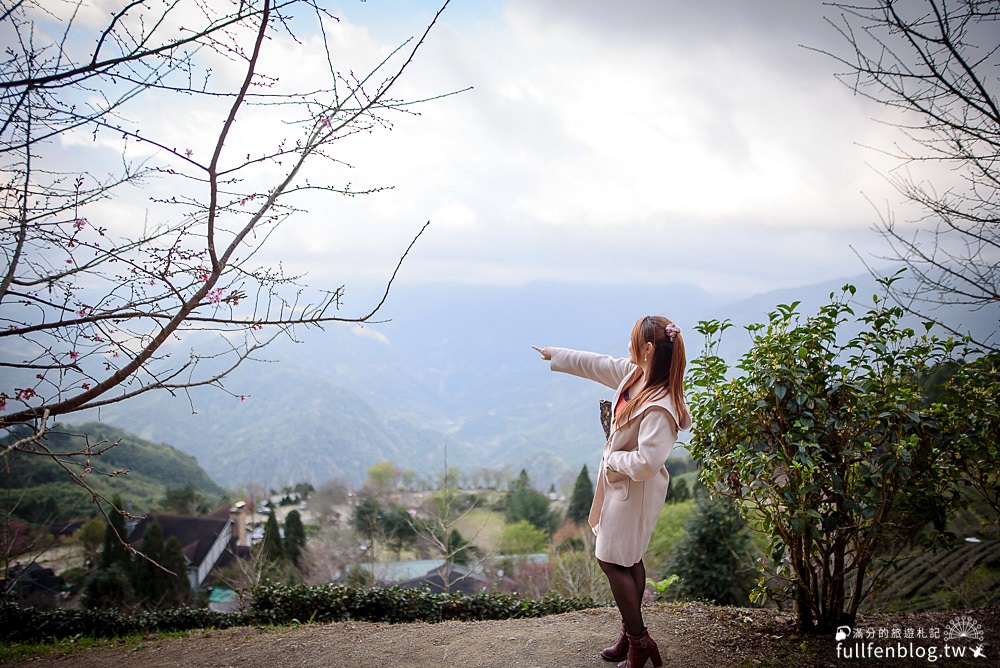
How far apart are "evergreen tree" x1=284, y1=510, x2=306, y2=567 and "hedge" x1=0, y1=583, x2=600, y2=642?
1235 cm

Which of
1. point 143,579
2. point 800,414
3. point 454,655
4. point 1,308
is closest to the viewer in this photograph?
point 1,308

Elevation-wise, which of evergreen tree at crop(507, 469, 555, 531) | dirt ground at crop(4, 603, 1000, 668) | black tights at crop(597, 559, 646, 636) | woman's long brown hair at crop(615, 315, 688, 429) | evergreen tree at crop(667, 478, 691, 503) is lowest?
evergreen tree at crop(507, 469, 555, 531)

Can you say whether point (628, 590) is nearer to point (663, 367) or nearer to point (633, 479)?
point (633, 479)

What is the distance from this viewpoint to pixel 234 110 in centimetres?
224

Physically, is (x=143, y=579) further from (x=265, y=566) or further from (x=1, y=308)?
(x=1, y=308)

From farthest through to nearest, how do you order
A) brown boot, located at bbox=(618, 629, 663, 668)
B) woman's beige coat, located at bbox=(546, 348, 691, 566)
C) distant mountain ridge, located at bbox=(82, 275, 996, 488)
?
1. distant mountain ridge, located at bbox=(82, 275, 996, 488)
2. brown boot, located at bbox=(618, 629, 663, 668)
3. woman's beige coat, located at bbox=(546, 348, 691, 566)

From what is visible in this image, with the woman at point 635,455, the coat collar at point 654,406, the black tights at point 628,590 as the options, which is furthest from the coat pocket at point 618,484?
the black tights at point 628,590

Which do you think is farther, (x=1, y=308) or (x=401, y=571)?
(x=401, y=571)

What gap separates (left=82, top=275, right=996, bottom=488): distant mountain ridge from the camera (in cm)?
8338

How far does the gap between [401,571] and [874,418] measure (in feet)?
73.6

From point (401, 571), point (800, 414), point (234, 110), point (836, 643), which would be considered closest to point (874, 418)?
point (800, 414)

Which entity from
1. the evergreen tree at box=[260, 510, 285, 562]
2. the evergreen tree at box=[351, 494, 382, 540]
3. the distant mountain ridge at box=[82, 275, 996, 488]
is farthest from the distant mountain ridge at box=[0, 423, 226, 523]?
the evergreen tree at box=[351, 494, 382, 540]

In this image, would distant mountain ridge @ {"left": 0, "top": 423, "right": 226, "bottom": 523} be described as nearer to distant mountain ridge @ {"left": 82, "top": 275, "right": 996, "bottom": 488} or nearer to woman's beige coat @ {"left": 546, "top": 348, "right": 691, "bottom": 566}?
woman's beige coat @ {"left": 546, "top": 348, "right": 691, "bottom": 566}

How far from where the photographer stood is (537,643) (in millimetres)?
3812
